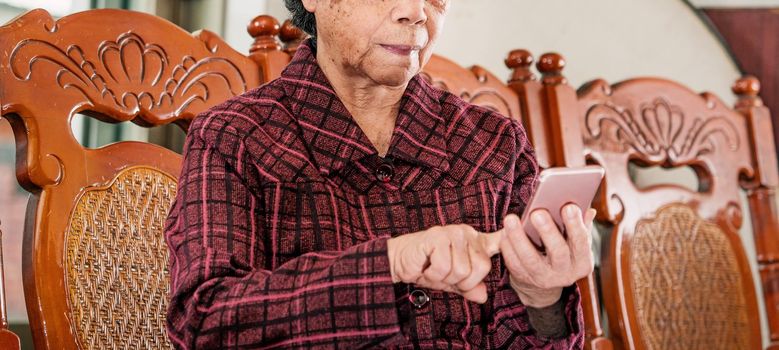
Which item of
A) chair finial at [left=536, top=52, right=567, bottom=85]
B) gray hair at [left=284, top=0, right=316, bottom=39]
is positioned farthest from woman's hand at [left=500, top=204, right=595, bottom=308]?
chair finial at [left=536, top=52, right=567, bottom=85]

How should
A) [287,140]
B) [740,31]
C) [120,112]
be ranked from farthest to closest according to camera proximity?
1. [740,31]
2. [120,112]
3. [287,140]

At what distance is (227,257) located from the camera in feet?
3.36

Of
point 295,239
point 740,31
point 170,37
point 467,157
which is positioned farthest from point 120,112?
point 740,31

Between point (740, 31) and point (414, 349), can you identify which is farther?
point (740, 31)

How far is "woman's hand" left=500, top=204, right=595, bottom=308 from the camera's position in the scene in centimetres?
92

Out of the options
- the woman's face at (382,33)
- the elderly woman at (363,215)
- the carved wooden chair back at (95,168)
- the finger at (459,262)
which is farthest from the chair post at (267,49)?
the finger at (459,262)

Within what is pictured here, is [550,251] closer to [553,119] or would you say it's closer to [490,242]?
→ [490,242]

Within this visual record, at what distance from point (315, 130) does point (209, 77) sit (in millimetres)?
336

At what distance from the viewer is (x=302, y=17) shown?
130cm

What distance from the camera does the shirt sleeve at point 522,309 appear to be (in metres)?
1.10

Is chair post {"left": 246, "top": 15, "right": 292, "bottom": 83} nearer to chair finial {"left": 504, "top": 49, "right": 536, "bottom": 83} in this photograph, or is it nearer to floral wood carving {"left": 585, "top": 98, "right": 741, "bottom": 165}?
chair finial {"left": 504, "top": 49, "right": 536, "bottom": 83}

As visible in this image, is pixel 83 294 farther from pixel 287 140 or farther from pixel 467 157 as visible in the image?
pixel 467 157

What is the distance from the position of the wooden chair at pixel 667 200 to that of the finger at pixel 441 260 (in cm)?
89

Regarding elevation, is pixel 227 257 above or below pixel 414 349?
above
